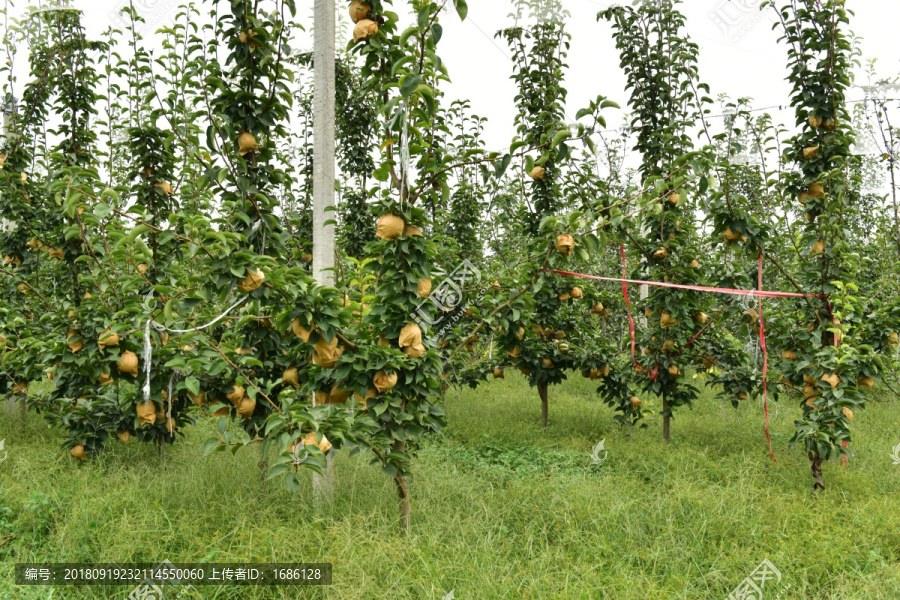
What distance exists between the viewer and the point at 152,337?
3482 millimetres

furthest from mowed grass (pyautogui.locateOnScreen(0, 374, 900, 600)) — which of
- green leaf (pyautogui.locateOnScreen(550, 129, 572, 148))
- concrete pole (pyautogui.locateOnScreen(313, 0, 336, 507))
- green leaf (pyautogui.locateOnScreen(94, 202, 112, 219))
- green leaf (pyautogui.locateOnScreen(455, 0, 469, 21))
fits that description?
green leaf (pyautogui.locateOnScreen(455, 0, 469, 21))

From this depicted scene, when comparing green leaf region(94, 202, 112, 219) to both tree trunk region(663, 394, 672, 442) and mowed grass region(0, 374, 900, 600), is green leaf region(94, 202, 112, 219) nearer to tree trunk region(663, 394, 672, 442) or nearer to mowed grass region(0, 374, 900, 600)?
mowed grass region(0, 374, 900, 600)

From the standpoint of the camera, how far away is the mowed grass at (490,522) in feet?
8.76

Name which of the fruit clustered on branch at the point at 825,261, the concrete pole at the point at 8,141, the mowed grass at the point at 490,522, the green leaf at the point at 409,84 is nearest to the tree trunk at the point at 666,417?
the mowed grass at the point at 490,522

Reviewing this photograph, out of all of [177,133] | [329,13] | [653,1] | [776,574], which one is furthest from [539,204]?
[776,574]

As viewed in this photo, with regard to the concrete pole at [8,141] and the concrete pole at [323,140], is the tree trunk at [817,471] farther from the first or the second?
the concrete pole at [8,141]

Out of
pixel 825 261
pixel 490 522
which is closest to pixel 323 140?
pixel 490 522

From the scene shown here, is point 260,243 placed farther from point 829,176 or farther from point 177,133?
point 829,176

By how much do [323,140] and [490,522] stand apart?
241cm

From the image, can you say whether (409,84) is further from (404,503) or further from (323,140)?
(404,503)

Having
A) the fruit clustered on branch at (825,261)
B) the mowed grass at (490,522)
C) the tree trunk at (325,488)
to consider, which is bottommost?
the mowed grass at (490,522)

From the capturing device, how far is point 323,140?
3285 millimetres

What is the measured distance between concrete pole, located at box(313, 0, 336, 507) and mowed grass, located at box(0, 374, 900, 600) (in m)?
0.52

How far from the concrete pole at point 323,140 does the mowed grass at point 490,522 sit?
0.52 metres
